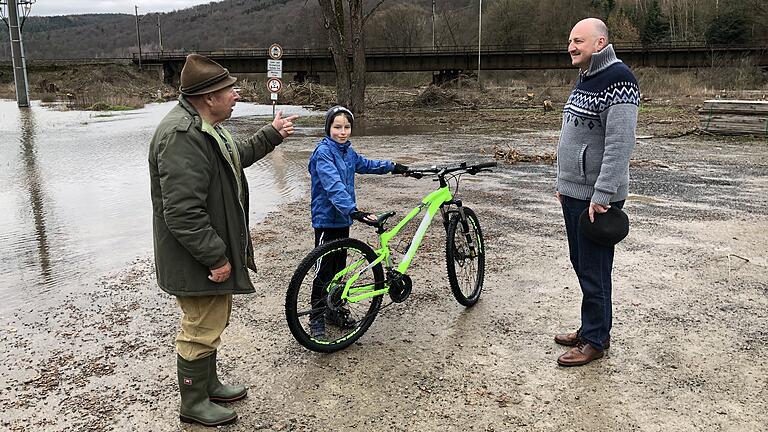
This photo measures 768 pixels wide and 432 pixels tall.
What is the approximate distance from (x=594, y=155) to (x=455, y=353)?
1.63 meters

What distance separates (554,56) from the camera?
50406 millimetres

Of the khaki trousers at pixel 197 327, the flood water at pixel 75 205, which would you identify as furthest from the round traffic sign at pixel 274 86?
the khaki trousers at pixel 197 327

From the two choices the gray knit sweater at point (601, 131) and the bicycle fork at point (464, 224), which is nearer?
the gray knit sweater at point (601, 131)

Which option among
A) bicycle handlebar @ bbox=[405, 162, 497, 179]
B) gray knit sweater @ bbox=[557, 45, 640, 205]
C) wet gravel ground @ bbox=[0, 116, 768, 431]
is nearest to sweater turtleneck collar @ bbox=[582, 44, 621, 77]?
gray knit sweater @ bbox=[557, 45, 640, 205]

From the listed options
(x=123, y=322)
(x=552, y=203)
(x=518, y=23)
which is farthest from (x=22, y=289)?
(x=518, y=23)

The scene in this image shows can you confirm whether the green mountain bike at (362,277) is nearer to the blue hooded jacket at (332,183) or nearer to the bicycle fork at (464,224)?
the bicycle fork at (464,224)

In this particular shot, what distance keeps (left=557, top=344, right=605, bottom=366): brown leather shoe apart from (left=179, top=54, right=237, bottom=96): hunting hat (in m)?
2.76

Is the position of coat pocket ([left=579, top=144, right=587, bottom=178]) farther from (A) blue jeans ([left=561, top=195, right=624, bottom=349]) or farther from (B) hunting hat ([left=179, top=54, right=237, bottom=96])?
(B) hunting hat ([left=179, top=54, right=237, bottom=96])

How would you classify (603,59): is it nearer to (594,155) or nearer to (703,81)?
(594,155)

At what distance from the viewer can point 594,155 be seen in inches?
154

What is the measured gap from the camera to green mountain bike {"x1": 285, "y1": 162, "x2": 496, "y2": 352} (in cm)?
423

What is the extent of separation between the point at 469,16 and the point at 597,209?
96030mm

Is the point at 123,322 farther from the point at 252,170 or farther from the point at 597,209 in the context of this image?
the point at 252,170

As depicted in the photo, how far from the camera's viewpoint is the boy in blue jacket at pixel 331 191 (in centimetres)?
427
